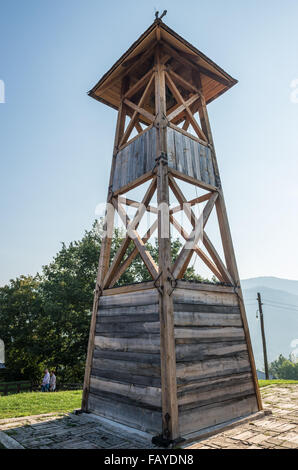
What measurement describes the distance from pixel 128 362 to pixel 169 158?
4383 mm

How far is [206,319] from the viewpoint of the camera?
214 inches

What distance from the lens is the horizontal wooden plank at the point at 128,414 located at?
14.5 feet

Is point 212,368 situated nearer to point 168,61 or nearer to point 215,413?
point 215,413

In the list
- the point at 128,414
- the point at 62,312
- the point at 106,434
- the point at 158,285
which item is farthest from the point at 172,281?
the point at 62,312

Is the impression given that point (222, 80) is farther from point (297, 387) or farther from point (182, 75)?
point (297, 387)

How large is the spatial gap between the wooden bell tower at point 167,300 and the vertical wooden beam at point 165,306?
0.02m

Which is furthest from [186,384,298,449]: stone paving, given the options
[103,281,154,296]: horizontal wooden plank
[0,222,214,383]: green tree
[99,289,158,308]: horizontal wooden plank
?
[0,222,214,383]: green tree

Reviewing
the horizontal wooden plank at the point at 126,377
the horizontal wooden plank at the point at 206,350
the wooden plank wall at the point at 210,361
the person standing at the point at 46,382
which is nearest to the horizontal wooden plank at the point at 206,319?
the wooden plank wall at the point at 210,361

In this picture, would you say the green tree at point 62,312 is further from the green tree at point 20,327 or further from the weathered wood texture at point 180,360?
the weathered wood texture at point 180,360

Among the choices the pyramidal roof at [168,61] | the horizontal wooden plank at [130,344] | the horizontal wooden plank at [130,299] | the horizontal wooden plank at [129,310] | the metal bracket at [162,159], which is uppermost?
the pyramidal roof at [168,61]
